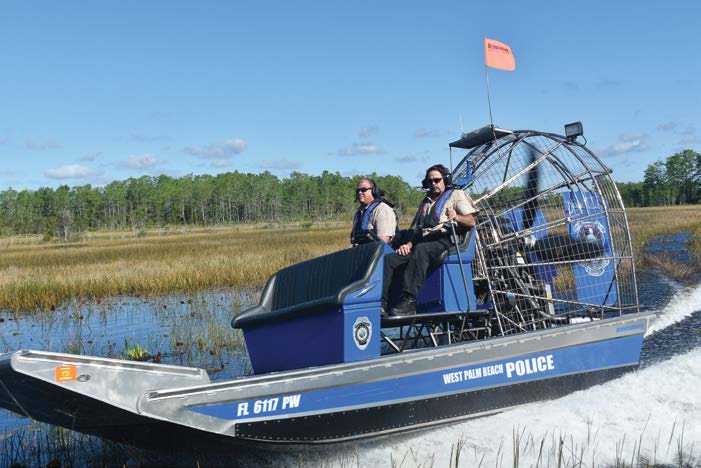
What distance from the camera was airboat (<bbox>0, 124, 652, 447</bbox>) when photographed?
4.67 m

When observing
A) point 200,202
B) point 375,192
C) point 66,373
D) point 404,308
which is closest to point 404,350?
point 404,308

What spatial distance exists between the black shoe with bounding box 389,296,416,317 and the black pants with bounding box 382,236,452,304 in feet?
0.20

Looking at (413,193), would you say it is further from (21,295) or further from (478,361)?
(478,361)

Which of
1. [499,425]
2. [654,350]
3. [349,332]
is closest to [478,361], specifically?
[499,425]

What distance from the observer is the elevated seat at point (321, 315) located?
5598 mm

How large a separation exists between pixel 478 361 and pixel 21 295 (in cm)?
1366

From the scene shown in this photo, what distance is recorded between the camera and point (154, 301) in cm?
1513

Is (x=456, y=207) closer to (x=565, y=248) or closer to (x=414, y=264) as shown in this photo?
(x=414, y=264)

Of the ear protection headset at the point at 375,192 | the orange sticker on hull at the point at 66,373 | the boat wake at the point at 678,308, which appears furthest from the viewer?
the boat wake at the point at 678,308

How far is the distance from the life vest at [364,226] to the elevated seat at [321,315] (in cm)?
64

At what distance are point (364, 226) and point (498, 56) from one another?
8.99 feet

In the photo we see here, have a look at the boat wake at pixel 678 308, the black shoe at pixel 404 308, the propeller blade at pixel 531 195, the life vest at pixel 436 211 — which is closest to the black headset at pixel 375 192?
the life vest at pixel 436 211

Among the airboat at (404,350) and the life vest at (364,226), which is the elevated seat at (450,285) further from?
the life vest at (364,226)

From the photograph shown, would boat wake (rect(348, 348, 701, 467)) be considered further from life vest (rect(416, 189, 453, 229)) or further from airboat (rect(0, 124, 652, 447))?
life vest (rect(416, 189, 453, 229))
